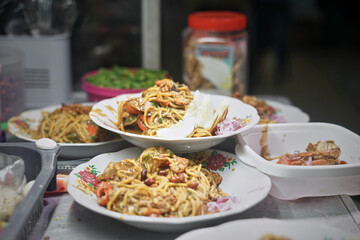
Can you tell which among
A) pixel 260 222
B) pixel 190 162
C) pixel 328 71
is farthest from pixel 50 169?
pixel 328 71

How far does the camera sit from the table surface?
1.31m

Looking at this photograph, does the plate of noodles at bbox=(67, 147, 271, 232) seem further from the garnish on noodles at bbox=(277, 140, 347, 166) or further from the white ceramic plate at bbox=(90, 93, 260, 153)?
the garnish on noodles at bbox=(277, 140, 347, 166)

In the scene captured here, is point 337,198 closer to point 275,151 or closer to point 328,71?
point 275,151

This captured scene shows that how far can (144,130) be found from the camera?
158 centimetres

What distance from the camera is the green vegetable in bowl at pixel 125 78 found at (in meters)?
2.22

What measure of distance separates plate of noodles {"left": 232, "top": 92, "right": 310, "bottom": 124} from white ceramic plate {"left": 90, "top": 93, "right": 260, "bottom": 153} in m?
0.29

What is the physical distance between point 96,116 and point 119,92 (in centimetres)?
51

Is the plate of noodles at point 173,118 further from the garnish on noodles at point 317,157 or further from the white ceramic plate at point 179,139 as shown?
the garnish on noodles at point 317,157

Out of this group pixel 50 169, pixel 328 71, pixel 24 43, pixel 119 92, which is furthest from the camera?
pixel 328 71

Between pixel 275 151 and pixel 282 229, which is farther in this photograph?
pixel 275 151

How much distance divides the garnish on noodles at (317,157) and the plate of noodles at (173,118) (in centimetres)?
18

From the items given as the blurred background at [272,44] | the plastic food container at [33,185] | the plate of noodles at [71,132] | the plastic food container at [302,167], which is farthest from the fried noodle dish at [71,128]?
the blurred background at [272,44]

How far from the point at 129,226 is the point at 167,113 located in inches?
17.0

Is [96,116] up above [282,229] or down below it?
above
